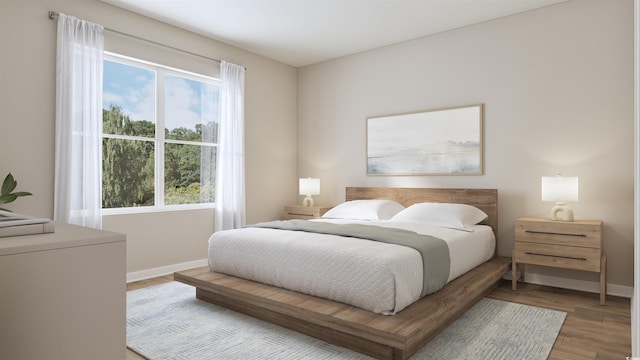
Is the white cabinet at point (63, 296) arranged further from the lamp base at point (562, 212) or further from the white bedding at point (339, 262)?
the lamp base at point (562, 212)

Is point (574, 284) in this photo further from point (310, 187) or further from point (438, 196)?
point (310, 187)

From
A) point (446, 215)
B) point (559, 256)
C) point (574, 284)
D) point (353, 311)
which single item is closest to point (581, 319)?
point (559, 256)

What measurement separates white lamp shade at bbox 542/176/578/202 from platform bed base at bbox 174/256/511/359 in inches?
34.7

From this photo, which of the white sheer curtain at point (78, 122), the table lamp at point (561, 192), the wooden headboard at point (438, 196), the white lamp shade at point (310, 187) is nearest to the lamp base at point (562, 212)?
the table lamp at point (561, 192)

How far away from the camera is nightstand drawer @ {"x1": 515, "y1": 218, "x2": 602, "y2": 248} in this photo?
3242 millimetres

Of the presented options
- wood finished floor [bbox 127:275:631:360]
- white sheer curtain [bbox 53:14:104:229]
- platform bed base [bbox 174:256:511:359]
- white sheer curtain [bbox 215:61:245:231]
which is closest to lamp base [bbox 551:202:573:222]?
wood finished floor [bbox 127:275:631:360]

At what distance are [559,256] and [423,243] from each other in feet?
4.95

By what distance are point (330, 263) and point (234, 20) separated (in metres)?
2.94

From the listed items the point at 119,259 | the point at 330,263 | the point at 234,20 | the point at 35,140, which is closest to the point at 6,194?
the point at 35,140

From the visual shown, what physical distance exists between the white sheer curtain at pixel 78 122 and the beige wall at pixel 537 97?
3.08 m

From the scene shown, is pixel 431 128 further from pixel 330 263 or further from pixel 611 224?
pixel 330 263

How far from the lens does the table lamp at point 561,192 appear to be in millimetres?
3357

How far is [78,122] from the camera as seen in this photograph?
11.6ft

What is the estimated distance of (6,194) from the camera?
216 cm
